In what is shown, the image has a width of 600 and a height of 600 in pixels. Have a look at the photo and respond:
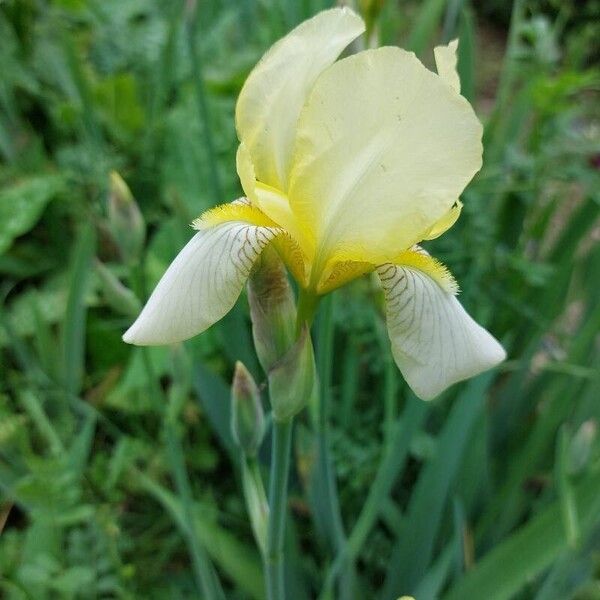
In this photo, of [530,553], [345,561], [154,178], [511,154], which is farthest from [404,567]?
[154,178]

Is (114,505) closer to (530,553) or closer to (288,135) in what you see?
(530,553)

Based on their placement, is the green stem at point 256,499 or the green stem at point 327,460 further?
the green stem at point 327,460

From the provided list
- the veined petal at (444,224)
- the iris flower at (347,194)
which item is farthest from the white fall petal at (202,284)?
the veined petal at (444,224)

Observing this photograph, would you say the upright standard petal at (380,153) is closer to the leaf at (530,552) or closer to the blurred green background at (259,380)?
the blurred green background at (259,380)

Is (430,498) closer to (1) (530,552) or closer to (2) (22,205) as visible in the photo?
(1) (530,552)

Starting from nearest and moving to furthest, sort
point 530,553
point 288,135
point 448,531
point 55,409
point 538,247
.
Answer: point 288,135, point 530,553, point 448,531, point 55,409, point 538,247

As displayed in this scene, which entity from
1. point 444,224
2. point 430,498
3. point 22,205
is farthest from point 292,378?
point 22,205

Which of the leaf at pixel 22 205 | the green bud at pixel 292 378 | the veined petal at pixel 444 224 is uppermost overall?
the veined petal at pixel 444 224

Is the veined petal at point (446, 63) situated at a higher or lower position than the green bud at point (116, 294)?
higher
